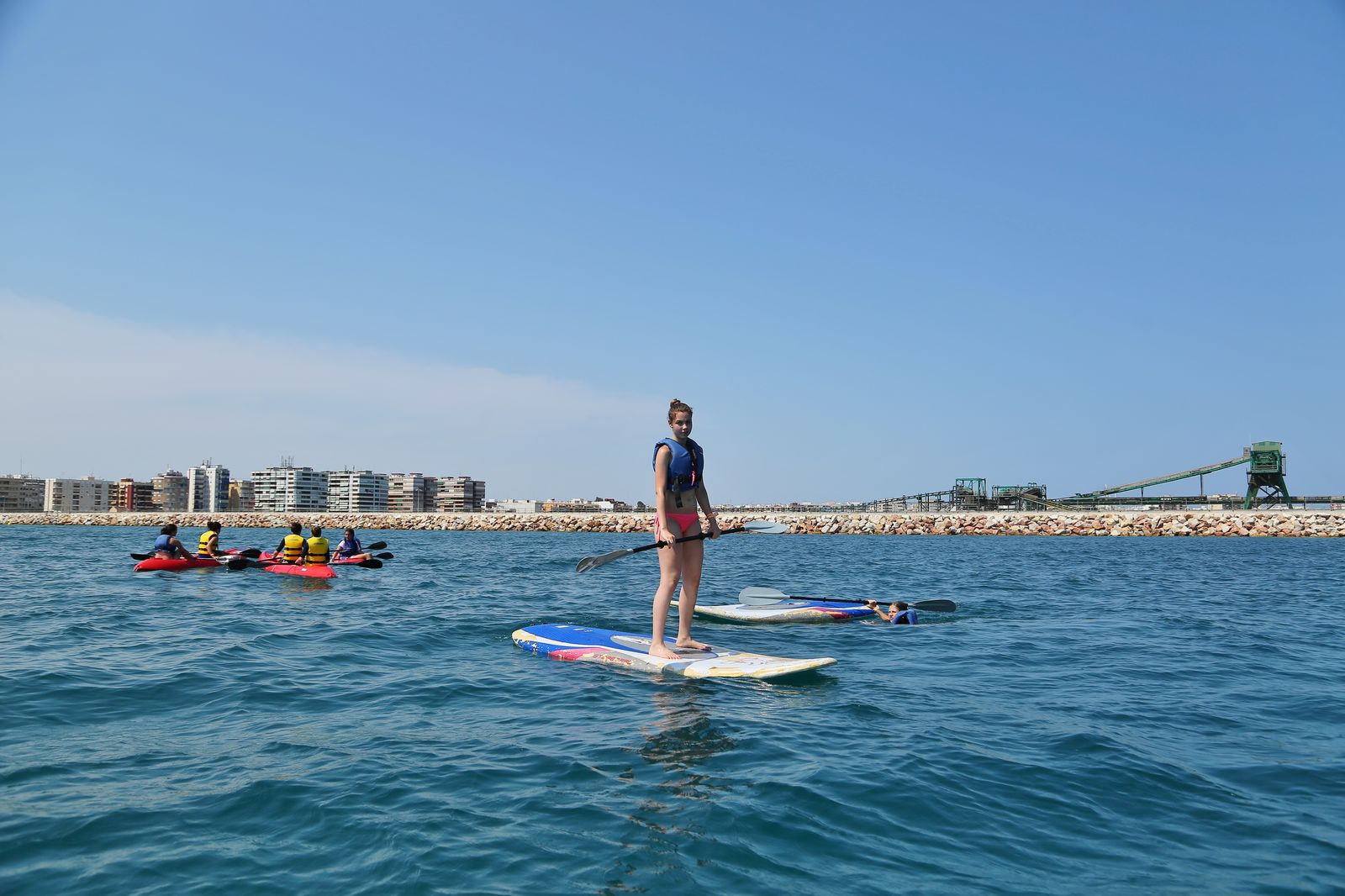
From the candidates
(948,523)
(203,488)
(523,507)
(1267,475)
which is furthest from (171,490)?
(1267,475)

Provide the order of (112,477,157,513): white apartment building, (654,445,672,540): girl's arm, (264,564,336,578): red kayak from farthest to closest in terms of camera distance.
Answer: (112,477,157,513): white apartment building < (264,564,336,578): red kayak < (654,445,672,540): girl's arm

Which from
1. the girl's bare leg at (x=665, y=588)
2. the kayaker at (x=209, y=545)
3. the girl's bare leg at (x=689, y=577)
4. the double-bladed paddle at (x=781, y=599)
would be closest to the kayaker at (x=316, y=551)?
the kayaker at (x=209, y=545)

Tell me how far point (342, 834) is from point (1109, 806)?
→ 3886mm

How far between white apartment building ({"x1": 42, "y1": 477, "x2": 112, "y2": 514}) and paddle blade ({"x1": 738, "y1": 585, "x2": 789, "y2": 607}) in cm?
20836

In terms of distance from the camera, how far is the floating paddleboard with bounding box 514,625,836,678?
7.44 meters

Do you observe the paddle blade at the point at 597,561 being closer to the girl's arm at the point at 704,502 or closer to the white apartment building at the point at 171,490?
the girl's arm at the point at 704,502

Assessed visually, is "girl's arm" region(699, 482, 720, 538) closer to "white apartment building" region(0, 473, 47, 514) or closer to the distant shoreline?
the distant shoreline

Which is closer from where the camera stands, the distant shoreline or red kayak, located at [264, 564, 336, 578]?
red kayak, located at [264, 564, 336, 578]

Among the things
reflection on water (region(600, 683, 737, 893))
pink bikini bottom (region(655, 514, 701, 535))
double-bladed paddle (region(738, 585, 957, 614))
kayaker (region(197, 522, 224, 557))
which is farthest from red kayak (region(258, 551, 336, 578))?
reflection on water (region(600, 683, 737, 893))

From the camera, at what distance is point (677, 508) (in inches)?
301

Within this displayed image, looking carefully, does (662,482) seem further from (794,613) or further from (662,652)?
(794,613)

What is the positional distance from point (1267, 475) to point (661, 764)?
74.8 m

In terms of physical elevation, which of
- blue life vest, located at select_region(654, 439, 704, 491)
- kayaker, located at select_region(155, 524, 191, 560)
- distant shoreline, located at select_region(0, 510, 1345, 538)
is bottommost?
distant shoreline, located at select_region(0, 510, 1345, 538)

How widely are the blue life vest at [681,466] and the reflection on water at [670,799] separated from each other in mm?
1968
